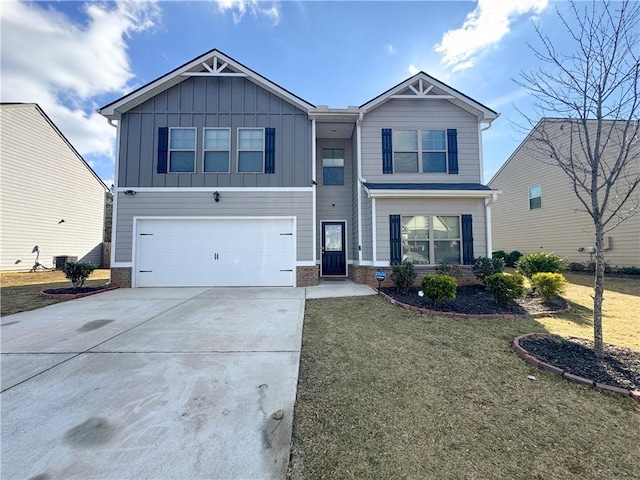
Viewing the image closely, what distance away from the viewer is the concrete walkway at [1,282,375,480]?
1908mm

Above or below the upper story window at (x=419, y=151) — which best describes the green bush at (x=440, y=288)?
below

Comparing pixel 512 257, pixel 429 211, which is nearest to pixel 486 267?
pixel 429 211

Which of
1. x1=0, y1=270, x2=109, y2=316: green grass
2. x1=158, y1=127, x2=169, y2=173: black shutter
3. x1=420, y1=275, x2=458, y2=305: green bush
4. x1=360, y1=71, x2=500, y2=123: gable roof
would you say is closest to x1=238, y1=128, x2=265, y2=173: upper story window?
x1=158, y1=127, x2=169, y2=173: black shutter

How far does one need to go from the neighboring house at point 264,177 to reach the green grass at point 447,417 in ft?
→ 17.0

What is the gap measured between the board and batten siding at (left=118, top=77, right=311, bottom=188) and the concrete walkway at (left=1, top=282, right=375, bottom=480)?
16.7ft

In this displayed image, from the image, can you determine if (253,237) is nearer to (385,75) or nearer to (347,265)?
(347,265)

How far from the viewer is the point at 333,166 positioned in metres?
10.9

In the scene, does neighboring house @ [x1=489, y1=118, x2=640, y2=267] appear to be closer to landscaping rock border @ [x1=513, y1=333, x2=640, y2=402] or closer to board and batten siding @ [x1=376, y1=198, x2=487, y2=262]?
board and batten siding @ [x1=376, y1=198, x2=487, y2=262]

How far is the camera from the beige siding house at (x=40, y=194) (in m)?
12.3

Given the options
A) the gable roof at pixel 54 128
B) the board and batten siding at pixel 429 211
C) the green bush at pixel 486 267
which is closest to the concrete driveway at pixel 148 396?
the board and batten siding at pixel 429 211

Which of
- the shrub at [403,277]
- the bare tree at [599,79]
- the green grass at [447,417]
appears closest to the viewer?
the green grass at [447,417]

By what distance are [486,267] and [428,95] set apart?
5998mm

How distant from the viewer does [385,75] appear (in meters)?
9.97

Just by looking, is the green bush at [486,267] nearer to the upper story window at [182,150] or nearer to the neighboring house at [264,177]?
the neighboring house at [264,177]
